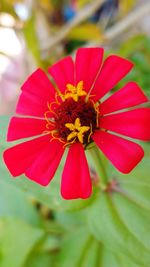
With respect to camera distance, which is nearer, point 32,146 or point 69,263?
point 32,146

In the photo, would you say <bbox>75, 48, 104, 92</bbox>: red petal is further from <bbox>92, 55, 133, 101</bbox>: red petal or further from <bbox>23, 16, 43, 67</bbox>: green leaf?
<bbox>23, 16, 43, 67</bbox>: green leaf

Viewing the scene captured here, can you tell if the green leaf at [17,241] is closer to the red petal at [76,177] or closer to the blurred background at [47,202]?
the blurred background at [47,202]

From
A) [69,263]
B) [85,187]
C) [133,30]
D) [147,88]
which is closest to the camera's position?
[85,187]

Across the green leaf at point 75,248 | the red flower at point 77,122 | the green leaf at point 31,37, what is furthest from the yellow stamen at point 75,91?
the green leaf at point 31,37

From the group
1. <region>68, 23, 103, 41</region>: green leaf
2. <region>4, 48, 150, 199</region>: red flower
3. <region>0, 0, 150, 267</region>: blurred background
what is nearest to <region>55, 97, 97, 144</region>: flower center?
<region>4, 48, 150, 199</region>: red flower

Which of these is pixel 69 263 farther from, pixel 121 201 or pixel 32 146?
pixel 32 146

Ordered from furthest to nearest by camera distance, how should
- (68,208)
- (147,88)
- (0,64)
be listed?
(0,64), (147,88), (68,208)

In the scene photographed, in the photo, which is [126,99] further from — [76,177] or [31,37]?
[31,37]

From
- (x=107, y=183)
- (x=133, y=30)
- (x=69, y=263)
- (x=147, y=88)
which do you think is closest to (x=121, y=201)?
(x=107, y=183)
